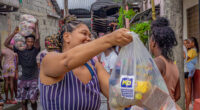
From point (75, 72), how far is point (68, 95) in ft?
0.59

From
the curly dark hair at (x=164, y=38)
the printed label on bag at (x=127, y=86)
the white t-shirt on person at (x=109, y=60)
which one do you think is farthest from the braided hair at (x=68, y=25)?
the white t-shirt on person at (x=109, y=60)

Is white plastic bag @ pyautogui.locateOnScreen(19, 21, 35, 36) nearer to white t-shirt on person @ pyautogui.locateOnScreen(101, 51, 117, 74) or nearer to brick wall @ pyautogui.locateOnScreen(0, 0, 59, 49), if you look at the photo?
white t-shirt on person @ pyautogui.locateOnScreen(101, 51, 117, 74)

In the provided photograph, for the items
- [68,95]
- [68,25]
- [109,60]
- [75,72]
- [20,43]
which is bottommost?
[109,60]

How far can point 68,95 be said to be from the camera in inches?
75.8

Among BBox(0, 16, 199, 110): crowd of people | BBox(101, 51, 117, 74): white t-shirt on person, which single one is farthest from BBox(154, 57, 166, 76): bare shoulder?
BBox(101, 51, 117, 74): white t-shirt on person

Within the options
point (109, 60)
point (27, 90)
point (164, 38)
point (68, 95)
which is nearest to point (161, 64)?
point (164, 38)

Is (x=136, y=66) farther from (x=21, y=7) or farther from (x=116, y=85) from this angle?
(x=21, y=7)

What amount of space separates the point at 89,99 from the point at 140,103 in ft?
1.24

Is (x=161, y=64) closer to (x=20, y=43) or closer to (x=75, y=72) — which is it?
(x=75, y=72)

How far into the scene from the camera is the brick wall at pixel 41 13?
50.9ft

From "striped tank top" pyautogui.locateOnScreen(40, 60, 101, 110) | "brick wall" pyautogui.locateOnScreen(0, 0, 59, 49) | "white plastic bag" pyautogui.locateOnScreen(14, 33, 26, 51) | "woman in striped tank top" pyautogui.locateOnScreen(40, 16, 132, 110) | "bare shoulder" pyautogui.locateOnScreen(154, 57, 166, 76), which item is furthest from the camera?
"brick wall" pyautogui.locateOnScreen(0, 0, 59, 49)

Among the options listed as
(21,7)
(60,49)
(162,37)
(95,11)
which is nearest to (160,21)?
(162,37)

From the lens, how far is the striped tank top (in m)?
1.91

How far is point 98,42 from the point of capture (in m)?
1.59
